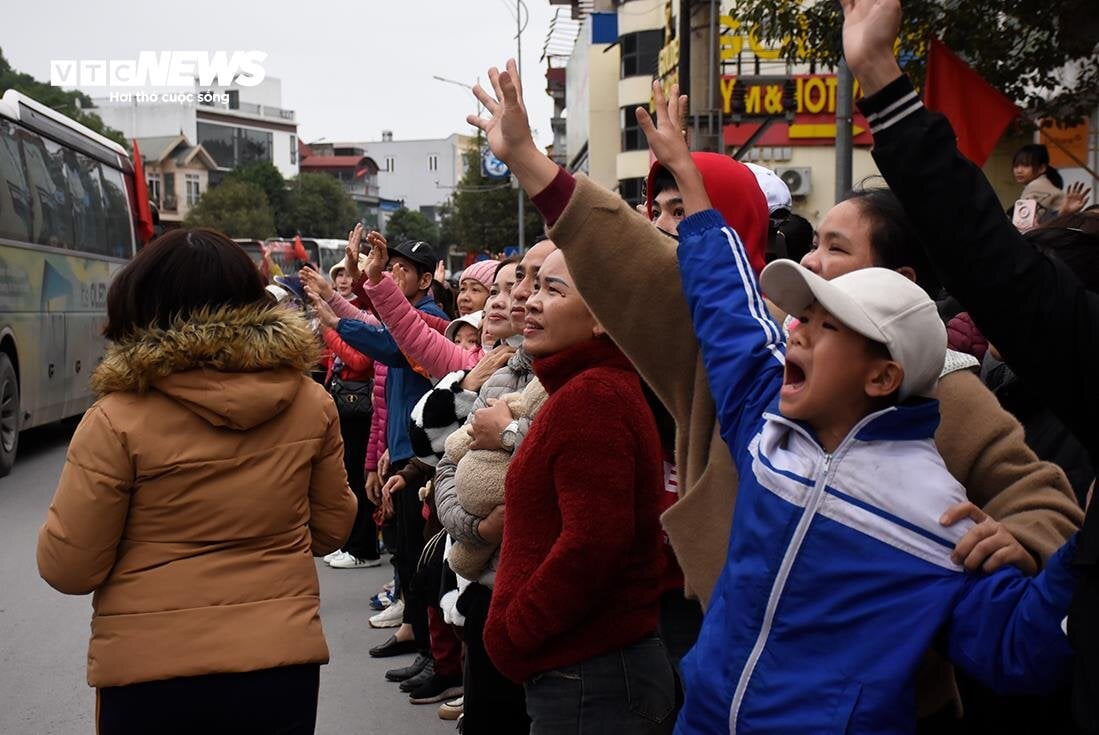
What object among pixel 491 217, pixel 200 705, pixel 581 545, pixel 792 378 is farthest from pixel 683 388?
pixel 491 217

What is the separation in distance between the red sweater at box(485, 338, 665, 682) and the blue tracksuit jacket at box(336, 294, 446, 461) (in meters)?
3.27

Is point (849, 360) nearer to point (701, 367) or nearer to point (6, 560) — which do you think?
point (701, 367)

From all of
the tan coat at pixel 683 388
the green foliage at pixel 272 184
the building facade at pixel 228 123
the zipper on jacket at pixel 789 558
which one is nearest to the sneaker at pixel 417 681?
the tan coat at pixel 683 388

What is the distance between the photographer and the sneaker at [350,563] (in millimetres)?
9516

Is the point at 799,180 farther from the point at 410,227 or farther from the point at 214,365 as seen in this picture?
the point at 410,227

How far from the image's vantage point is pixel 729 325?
245 cm

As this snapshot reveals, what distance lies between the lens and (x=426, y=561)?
5.03 meters

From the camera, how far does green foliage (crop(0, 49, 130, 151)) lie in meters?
69.2

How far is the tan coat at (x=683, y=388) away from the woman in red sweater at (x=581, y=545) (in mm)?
418

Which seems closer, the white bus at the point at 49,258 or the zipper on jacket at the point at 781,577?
the zipper on jacket at the point at 781,577

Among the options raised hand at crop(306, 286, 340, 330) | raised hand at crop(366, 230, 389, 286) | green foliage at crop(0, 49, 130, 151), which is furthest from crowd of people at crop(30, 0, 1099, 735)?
green foliage at crop(0, 49, 130, 151)

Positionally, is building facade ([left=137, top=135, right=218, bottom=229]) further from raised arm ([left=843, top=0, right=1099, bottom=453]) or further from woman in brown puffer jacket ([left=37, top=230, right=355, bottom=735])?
raised arm ([left=843, top=0, right=1099, bottom=453])

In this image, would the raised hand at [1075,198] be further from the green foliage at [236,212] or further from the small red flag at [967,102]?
the green foliage at [236,212]

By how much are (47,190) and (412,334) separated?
1061 centimetres
